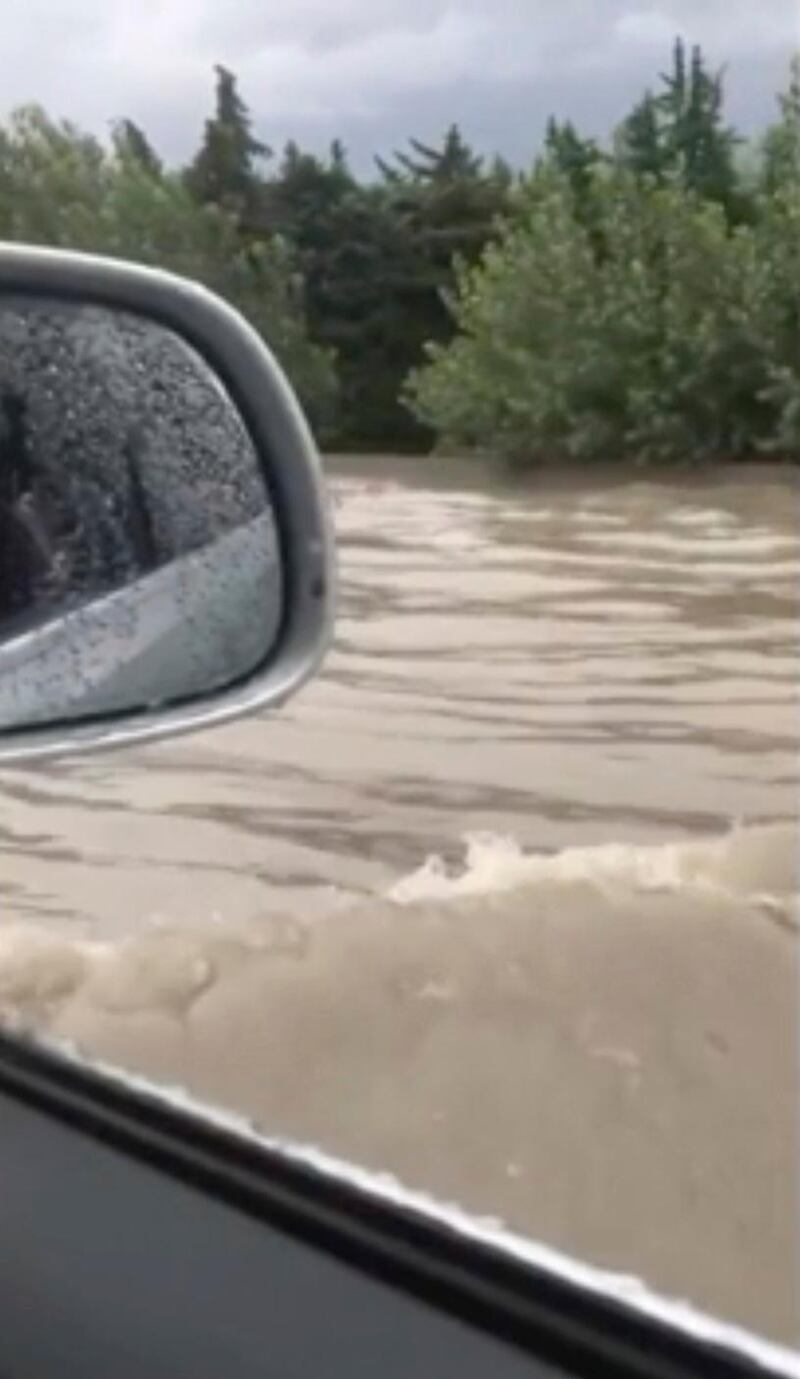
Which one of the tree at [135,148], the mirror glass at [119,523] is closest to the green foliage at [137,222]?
the tree at [135,148]

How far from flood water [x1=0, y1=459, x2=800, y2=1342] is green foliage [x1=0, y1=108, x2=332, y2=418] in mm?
180

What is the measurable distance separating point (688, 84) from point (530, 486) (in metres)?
0.66

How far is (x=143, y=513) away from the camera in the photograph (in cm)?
147

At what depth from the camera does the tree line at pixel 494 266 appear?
258 centimetres

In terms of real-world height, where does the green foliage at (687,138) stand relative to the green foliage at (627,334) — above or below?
above

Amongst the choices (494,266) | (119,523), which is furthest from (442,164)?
(119,523)

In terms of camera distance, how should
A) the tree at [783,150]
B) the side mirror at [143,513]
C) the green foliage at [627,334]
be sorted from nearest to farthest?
the side mirror at [143,513], the tree at [783,150], the green foliage at [627,334]

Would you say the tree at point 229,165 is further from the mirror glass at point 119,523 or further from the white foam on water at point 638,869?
the mirror glass at point 119,523

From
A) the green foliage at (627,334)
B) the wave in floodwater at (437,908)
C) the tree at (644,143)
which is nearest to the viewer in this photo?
the wave in floodwater at (437,908)

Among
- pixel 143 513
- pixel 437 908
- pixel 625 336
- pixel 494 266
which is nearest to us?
pixel 143 513

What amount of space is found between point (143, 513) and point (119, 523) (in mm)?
16

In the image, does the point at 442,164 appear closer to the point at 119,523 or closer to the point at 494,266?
the point at 494,266

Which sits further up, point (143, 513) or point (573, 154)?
point (573, 154)

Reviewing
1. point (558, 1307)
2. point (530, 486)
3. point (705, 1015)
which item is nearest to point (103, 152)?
point (530, 486)
